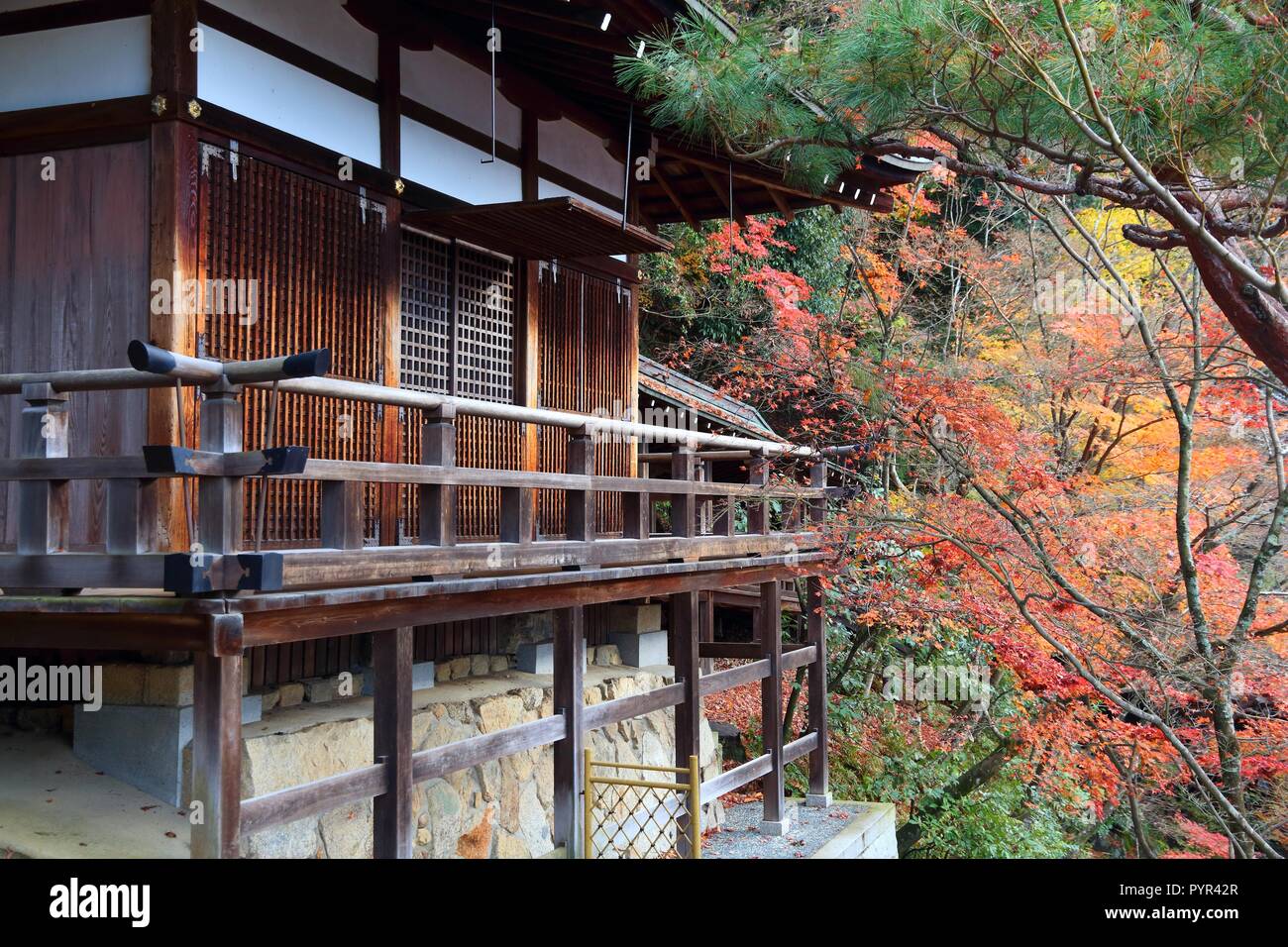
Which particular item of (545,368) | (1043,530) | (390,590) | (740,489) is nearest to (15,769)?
(390,590)

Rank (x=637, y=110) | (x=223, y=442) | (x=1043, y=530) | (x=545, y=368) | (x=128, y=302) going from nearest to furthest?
(x=223, y=442), (x=128, y=302), (x=545, y=368), (x=637, y=110), (x=1043, y=530)

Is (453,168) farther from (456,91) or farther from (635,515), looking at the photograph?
(635,515)

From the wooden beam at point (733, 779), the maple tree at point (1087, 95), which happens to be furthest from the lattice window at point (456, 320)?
the wooden beam at point (733, 779)

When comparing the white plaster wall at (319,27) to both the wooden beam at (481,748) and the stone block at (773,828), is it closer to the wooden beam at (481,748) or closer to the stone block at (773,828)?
the wooden beam at (481,748)

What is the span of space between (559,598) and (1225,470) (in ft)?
34.0

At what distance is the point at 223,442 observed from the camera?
499 centimetres

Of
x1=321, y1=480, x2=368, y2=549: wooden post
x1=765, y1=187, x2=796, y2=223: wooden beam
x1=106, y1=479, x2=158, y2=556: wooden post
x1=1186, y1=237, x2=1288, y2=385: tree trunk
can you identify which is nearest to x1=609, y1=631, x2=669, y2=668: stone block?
x1=765, y1=187, x2=796, y2=223: wooden beam

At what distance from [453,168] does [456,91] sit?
656mm

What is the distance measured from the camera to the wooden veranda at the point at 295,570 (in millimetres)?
4922

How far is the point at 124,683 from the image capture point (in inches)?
264

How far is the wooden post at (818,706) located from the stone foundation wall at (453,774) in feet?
7.69

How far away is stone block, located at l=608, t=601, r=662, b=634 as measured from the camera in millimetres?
12211

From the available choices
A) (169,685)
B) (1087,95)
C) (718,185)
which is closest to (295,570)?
(169,685)

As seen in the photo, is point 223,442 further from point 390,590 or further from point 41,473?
point 390,590
